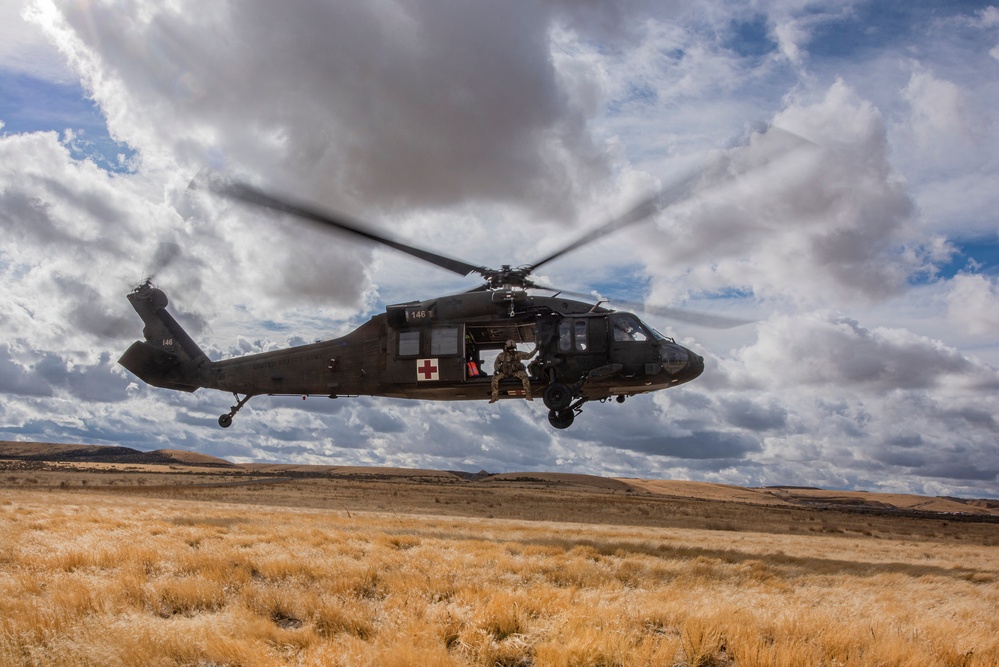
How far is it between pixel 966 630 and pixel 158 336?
3149 cm

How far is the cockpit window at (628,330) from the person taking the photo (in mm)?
22234

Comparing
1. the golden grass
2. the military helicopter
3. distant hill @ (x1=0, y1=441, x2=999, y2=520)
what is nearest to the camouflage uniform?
the military helicopter

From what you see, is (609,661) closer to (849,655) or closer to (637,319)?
(849,655)

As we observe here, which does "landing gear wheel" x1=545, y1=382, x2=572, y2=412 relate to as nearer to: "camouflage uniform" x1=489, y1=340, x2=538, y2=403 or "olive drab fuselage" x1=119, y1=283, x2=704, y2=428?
"olive drab fuselage" x1=119, y1=283, x2=704, y2=428

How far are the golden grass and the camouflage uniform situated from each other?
9.96 meters

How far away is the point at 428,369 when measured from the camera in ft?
76.1

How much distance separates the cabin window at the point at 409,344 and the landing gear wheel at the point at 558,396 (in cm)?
485

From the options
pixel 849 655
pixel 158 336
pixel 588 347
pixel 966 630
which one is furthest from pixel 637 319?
pixel 158 336

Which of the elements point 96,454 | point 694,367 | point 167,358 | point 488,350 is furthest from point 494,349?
point 96,454

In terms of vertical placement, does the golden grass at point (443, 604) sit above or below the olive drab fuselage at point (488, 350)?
below

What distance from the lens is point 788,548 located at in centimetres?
1717

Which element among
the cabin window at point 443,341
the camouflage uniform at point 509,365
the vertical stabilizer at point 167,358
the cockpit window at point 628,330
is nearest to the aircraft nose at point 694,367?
the cockpit window at point 628,330

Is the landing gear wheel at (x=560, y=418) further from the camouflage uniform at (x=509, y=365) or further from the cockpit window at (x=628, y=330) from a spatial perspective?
the cockpit window at (x=628, y=330)

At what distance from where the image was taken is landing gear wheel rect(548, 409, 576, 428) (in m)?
22.2
